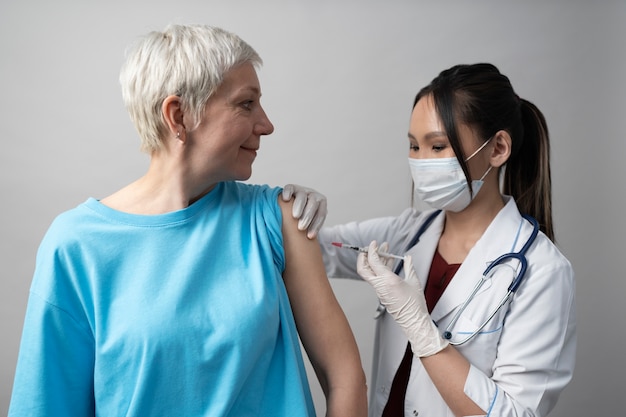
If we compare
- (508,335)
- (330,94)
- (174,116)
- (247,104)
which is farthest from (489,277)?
(330,94)

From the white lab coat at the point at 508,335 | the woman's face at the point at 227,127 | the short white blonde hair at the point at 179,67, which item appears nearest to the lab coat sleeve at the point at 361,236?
the white lab coat at the point at 508,335

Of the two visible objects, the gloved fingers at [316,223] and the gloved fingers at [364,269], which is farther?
the gloved fingers at [364,269]

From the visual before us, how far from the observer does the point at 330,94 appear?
2.53 meters

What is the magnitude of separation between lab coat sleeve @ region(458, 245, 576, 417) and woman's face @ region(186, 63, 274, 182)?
0.77 metres

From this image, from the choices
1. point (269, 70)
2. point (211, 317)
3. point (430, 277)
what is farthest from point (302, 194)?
point (269, 70)

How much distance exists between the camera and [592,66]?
98.3 inches

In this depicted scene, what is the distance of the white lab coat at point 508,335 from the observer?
1515 millimetres

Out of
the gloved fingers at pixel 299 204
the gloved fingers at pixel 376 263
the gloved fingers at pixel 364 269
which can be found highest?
the gloved fingers at pixel 299 204

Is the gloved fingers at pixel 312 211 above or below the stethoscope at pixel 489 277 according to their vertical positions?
above

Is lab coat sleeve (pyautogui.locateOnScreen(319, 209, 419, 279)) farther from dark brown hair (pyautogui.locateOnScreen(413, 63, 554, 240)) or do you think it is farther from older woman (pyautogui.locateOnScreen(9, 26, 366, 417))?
older woman (pyautogui.locateOnScreen(9, 26, 366, 417))

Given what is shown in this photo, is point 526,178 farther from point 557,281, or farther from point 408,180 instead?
point 408,180

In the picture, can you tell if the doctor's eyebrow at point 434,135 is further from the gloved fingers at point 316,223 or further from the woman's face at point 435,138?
the gloved fingers at point 316,223

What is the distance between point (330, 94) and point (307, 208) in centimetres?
125

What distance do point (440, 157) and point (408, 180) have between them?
0.94 m
